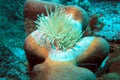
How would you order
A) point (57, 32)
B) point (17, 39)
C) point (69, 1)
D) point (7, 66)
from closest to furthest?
point (57, 32) < point (7, 66) < point (17, 39) < point (69, 1)

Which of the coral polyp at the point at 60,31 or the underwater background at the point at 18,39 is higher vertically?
the coral polyp at the point at 60,31

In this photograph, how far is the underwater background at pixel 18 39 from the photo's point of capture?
3457 mm

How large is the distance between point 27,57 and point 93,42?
3.56 feet

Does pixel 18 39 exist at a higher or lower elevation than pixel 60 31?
lower

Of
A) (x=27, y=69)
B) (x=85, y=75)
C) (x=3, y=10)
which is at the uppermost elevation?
(x=3, y=10)

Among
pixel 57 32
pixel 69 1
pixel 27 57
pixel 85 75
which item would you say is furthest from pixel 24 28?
pixel 69 1

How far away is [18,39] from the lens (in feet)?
13.5

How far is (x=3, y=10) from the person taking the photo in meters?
4.42

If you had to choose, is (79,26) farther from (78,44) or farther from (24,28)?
(24,28)

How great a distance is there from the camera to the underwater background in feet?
11.3

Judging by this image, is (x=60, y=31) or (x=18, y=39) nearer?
(x=60, y=31)

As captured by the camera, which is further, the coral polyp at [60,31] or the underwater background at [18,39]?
the underwater background at [18,39]

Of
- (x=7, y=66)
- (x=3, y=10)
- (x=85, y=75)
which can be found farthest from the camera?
(x=3, y=10)

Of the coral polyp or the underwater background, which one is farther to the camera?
the underwater background
